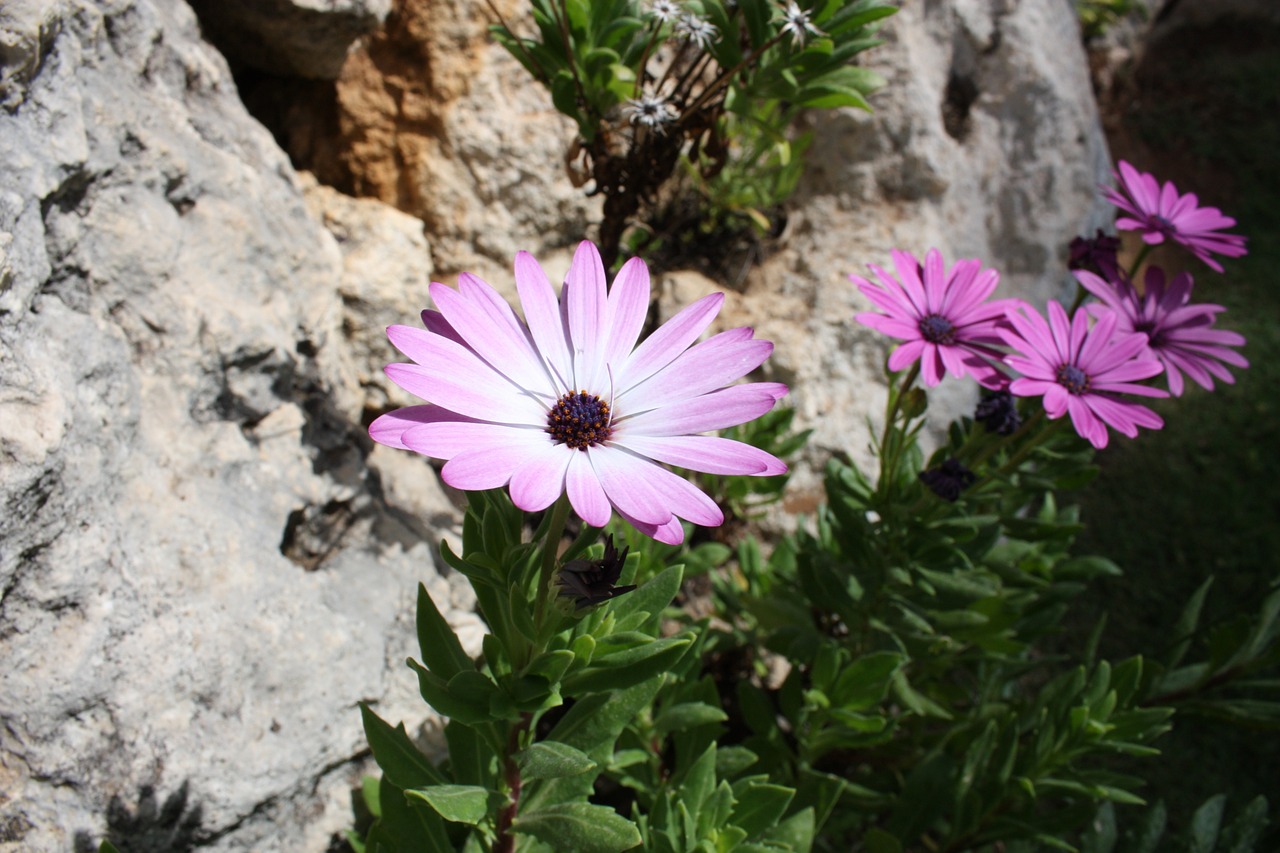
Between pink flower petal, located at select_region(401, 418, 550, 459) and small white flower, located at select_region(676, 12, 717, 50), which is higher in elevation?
small white flower, located at select_region(676, 12, 717, 50)

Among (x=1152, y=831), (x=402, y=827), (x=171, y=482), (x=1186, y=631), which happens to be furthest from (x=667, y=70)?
(x=1152, y=831)

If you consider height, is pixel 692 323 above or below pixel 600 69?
below

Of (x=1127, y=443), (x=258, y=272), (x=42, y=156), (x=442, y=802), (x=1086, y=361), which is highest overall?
(x=1086, y=361)

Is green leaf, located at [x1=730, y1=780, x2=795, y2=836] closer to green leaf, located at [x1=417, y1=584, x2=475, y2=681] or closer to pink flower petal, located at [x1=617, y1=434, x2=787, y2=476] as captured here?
green leaf, located at [x1=417, y1=584, x2=475, y2=681]

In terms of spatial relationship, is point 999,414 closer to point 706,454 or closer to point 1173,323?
point 1173,323

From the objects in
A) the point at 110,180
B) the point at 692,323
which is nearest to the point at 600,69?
the point at 692,323

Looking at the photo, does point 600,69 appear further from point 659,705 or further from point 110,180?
point 659,705

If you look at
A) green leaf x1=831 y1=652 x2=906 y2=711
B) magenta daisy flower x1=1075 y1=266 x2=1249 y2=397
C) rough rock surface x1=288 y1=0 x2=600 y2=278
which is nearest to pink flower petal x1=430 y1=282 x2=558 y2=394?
green leaf x1=831 y1=652 x2=906 y2=711
